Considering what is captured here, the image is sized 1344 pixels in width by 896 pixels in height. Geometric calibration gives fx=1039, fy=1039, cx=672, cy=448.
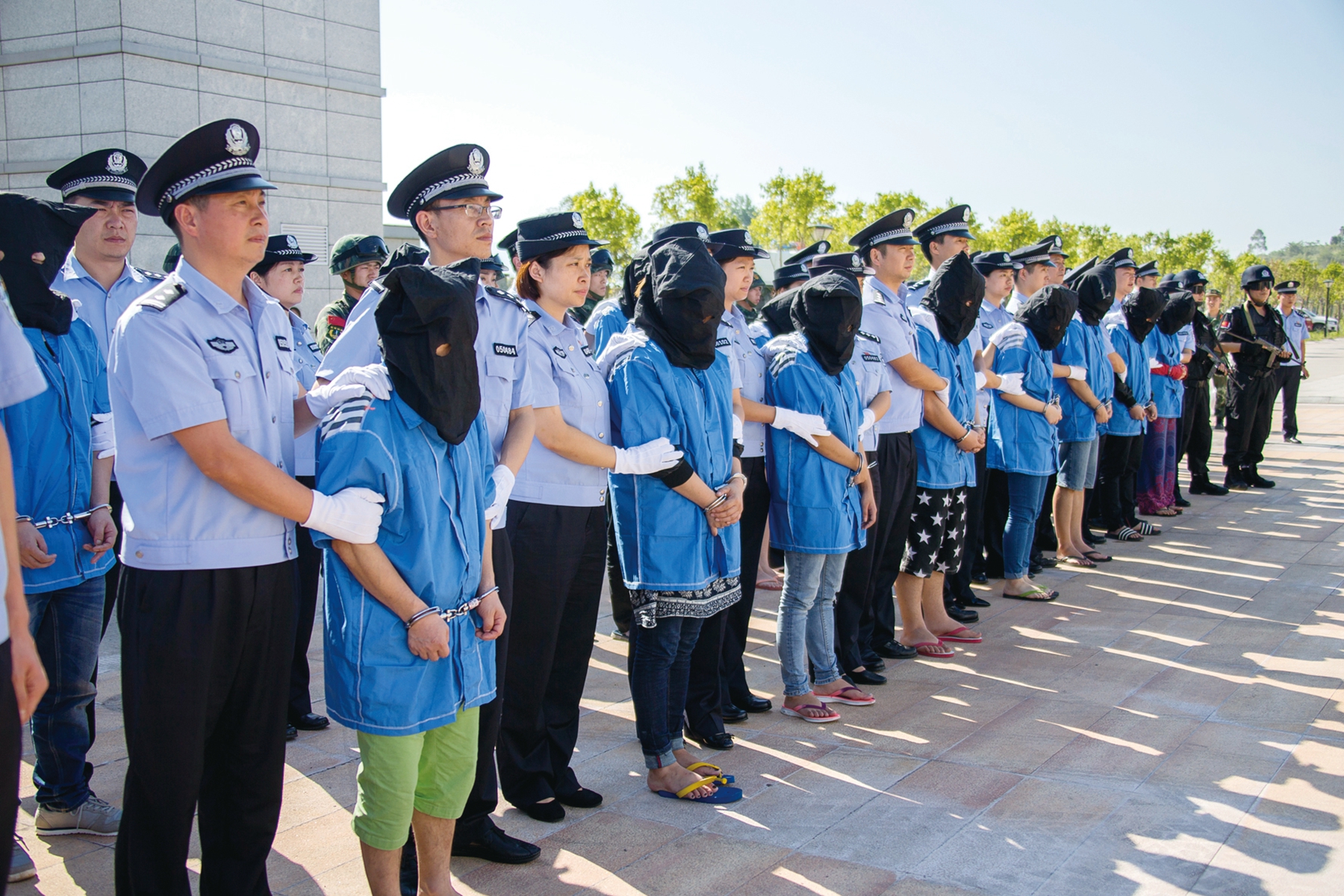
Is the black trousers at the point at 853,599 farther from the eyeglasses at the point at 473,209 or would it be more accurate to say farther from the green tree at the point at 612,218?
the green tree at the point at 612,218

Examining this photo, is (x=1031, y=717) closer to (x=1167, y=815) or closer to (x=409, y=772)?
(x=1167, y=815)

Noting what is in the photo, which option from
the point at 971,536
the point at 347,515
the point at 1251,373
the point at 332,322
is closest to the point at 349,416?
the point at 347,515

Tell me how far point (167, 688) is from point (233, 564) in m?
0.34

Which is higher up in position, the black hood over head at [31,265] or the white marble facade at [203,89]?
the white marble facade at [203,89]

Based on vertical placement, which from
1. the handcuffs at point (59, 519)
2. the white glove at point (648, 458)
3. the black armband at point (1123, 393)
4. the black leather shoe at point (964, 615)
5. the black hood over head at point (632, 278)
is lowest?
the black leather shoe at point (964, 615)

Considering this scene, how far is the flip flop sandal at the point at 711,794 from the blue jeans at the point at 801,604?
0.96 meters

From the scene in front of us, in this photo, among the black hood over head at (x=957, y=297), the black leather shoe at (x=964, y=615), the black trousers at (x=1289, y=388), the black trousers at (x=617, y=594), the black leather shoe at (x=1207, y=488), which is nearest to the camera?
the black trousers at (x=617, y=594)

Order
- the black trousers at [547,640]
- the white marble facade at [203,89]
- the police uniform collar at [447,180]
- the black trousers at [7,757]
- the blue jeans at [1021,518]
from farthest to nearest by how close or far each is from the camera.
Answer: the white marble facade at [203,89] < the blue jeans at [1021,518] < the black trousers at [547,640] < the police uniform collar at [447,180] < the black trousers at [7,757]

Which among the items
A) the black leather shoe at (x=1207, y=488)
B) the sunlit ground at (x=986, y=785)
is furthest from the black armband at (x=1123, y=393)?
the black leather shoe at (x=1207, y=488)

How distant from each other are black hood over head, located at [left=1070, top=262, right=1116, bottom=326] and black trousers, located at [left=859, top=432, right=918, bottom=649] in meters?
2.92

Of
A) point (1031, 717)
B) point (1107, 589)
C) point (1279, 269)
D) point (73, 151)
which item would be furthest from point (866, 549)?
point (1279, 269)

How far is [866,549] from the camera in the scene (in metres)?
5.27

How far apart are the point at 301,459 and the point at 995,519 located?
16.3 feet

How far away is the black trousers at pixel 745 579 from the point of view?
477 cm
